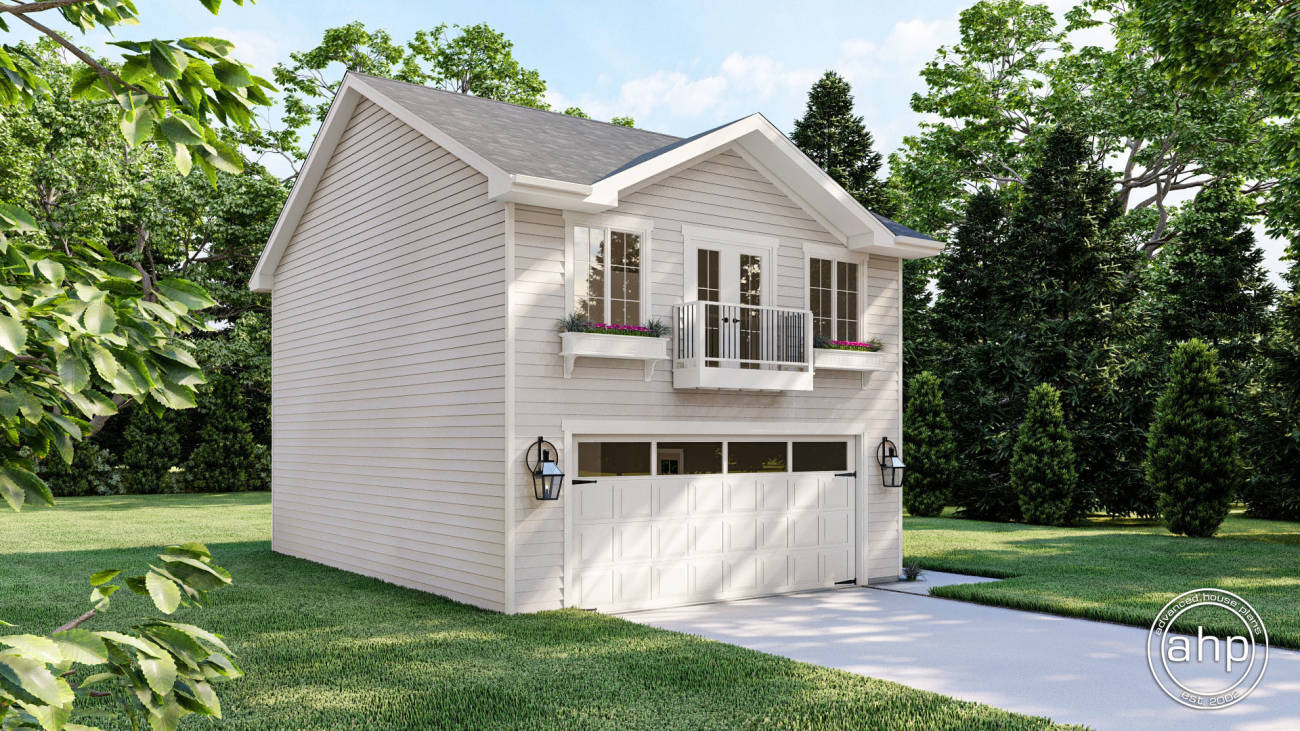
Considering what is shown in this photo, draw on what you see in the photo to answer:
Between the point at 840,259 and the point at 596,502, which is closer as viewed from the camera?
the point at 596,502

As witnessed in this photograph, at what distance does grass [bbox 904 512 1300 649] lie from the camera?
10039 millimetres

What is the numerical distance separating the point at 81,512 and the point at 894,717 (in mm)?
21199

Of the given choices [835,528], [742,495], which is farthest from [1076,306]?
[742,495]

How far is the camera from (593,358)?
34.3 feet

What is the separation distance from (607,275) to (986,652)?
5419 mm

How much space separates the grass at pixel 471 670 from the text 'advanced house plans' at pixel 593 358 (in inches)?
45.0

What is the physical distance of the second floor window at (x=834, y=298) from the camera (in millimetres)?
12344

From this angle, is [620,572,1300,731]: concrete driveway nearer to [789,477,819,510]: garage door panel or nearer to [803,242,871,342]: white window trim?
[789,477,819,510]: garage door panel

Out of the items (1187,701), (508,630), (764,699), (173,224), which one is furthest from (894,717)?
(173,224)

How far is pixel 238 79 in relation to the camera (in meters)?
1.89

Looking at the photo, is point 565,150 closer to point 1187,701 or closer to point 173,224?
point 1187,701

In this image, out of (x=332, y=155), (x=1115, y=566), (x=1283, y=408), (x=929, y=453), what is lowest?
(x=1115, y=566)

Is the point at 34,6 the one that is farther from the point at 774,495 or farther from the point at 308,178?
the point at 308,178

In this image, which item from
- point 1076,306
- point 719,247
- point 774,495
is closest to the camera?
point 719,247
